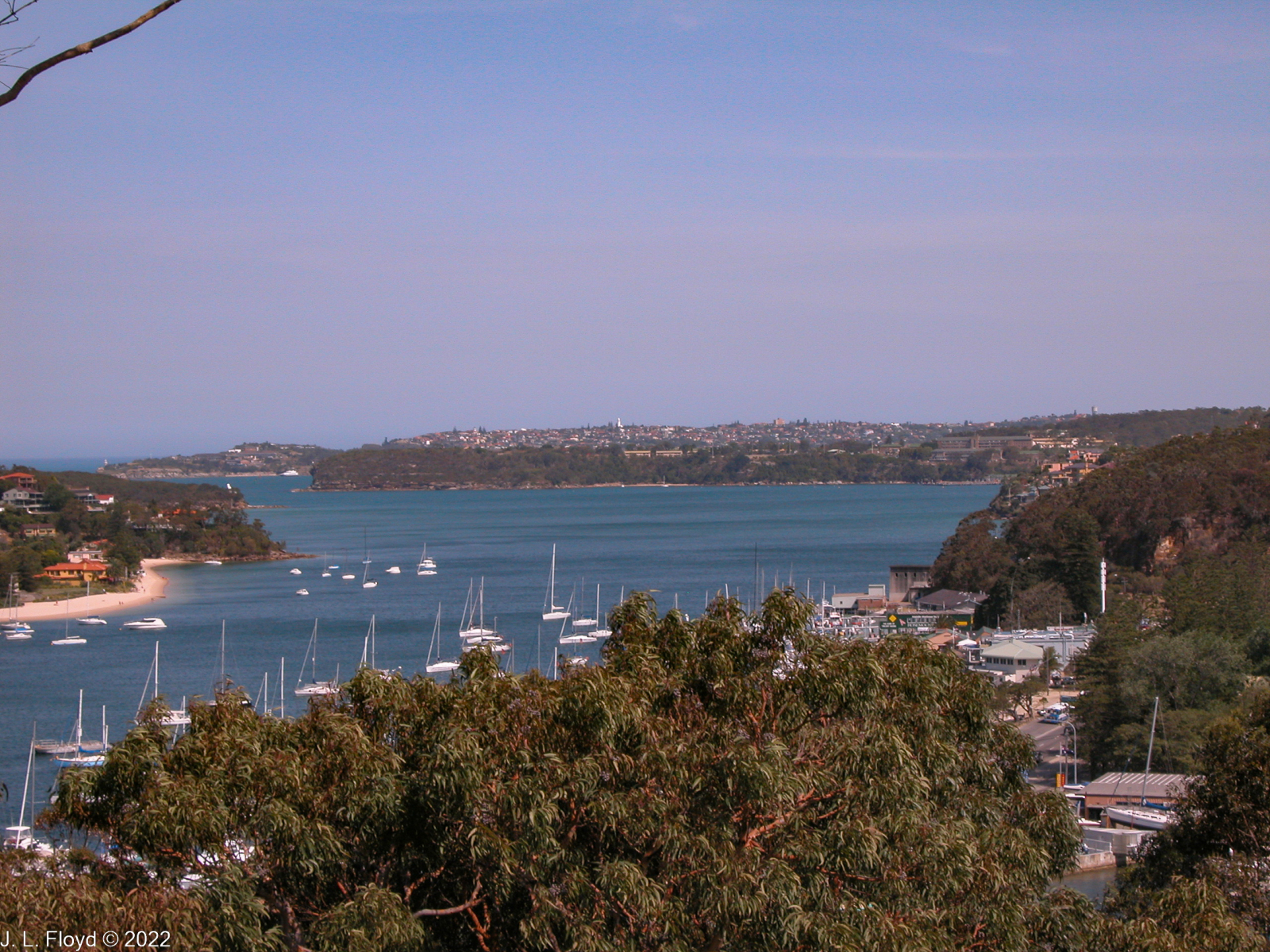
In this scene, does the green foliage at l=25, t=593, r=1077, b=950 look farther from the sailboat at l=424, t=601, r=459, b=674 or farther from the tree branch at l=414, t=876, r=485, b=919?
the sailboat at l=424, t=601, r=459, b=674

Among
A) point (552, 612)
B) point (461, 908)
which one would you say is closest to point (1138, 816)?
point (461, 908)

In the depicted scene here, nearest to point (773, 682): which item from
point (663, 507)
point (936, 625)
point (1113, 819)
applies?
point (1113, 819)

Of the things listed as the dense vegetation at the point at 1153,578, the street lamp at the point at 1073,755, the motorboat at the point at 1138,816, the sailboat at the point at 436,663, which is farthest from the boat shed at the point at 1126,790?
the sailboat at the point at 436,663

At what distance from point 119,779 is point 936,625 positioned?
35.1 m

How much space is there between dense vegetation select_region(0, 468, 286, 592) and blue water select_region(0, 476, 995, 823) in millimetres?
2703

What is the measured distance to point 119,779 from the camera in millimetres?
4871

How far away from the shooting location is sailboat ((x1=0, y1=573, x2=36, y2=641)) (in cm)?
3934

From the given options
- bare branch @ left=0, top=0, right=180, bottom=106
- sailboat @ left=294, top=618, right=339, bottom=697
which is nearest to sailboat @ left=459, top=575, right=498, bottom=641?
sailboat @ left=294, top=618, right=339, bottom=697

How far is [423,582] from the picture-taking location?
52875mm

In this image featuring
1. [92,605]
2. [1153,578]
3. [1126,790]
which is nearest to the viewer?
[1126,790]

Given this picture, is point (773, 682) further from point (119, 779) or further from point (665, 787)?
point (119, 779)

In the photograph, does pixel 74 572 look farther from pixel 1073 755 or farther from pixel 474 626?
pixel 1073 755

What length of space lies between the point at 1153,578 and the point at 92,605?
38.5 metres

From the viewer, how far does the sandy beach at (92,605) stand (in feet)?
146
